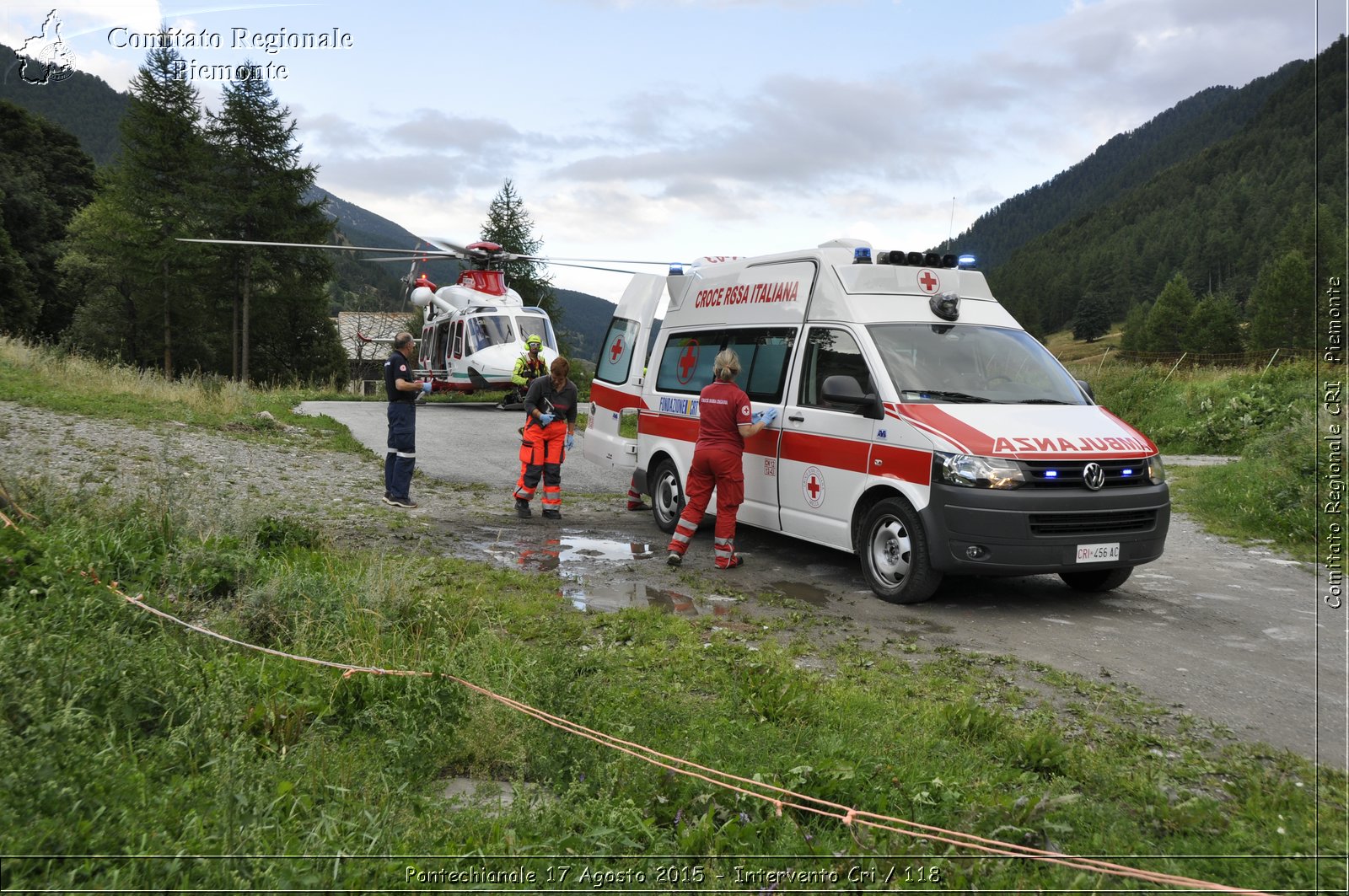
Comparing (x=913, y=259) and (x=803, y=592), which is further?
(x=913, y=259)

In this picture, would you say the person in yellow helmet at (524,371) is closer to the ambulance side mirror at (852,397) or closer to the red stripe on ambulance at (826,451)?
the red stripe on ambulance at (826,451)

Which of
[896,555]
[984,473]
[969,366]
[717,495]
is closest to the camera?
[984,473]

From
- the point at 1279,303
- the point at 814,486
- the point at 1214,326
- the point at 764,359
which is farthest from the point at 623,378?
the point at 1214,326

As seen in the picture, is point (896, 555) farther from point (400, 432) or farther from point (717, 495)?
point (400, 432)

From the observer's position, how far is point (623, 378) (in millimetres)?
11391

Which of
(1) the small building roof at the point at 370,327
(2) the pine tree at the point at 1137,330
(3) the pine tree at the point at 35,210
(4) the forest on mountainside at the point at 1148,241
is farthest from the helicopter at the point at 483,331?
(2) the pine tree at the point at 1137,330

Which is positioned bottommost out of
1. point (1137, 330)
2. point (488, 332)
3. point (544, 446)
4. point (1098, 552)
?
point (1098, 552)

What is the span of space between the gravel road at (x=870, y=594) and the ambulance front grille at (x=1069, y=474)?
951mm

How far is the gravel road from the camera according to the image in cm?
534

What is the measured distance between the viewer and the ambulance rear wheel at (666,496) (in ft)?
32.7

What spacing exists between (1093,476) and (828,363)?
2300 millimetres

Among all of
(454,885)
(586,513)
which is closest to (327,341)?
(586,513)

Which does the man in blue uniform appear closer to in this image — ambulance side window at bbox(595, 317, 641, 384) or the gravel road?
the gravel road

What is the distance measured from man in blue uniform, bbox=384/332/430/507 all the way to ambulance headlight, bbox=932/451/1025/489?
6.42 metres
